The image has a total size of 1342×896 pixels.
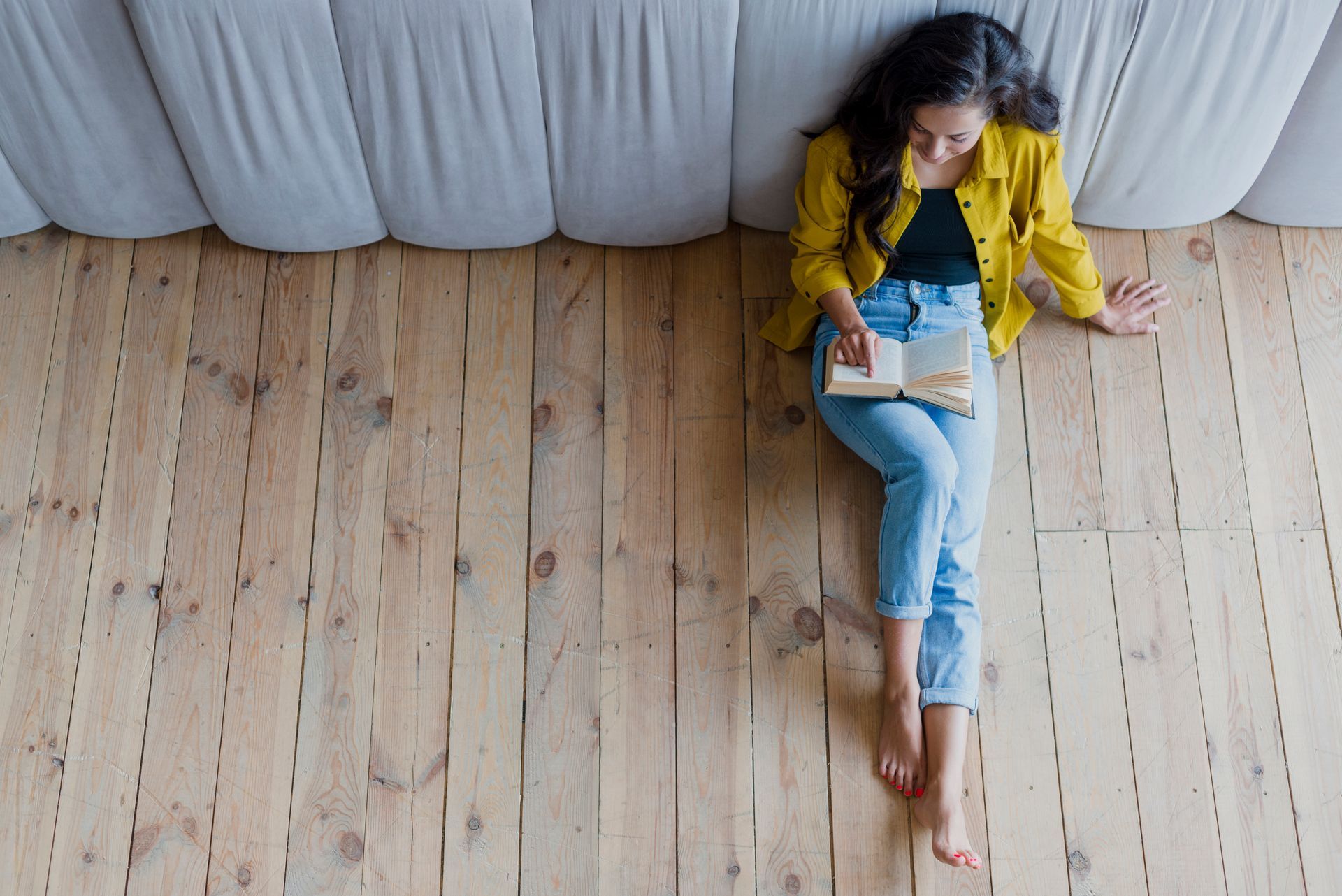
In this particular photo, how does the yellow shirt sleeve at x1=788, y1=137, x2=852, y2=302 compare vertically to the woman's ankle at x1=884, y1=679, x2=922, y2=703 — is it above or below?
above

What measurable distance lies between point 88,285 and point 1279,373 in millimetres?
2055

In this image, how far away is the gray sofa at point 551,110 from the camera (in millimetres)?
1614

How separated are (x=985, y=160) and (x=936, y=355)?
0.29 m

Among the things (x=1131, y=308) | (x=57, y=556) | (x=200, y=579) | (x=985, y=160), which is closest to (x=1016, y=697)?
(x=1131, y=308)

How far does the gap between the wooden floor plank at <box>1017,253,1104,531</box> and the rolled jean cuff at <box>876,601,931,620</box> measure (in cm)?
28

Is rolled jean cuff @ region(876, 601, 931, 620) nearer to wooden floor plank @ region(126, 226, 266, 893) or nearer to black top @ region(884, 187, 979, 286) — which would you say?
black top @ region(884, 187, 979, 286)

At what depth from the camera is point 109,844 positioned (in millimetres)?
1672

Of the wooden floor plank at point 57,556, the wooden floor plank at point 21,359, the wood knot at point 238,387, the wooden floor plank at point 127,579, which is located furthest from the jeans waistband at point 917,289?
the wooden floor plank at point 21,359

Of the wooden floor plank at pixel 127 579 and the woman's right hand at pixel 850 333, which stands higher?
the woman's right hand at pixel 850 333

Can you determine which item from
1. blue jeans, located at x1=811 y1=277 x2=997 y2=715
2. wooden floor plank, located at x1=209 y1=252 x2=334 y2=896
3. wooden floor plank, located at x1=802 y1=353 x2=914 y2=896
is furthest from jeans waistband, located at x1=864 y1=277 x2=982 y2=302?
wooden floor plank, located at x1=209 y1=252 x2=334 y2=896

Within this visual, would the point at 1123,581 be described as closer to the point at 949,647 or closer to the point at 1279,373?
the point at 949,647

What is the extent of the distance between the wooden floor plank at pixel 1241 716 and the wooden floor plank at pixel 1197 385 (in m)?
0.06

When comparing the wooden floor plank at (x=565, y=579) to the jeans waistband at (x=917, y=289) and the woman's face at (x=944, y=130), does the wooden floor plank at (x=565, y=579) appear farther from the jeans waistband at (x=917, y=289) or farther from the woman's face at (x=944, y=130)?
the woman's face at (x=944, y=130)

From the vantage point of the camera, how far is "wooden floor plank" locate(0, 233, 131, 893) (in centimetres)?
169
